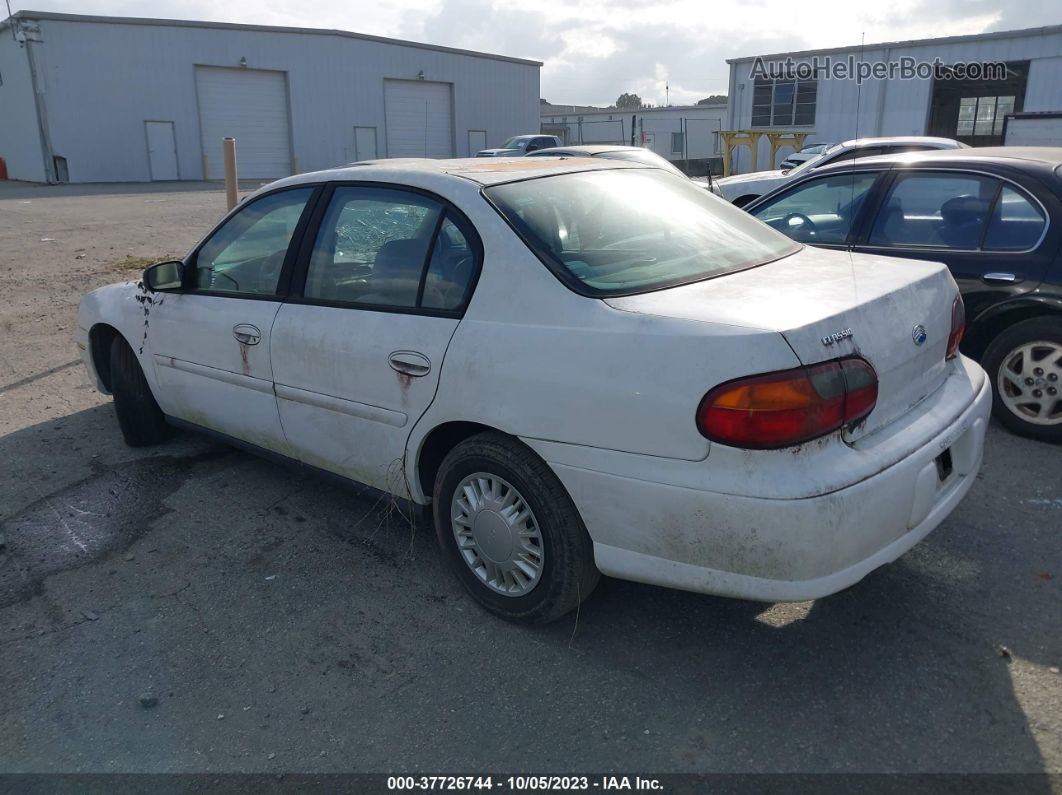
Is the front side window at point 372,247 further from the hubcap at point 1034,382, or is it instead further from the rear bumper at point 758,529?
the hubcap at point 1034,382

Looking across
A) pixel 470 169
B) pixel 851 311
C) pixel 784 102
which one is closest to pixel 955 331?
pixel 851 311

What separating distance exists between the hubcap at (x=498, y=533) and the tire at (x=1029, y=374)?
3.29 metres

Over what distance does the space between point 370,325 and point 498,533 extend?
974 mm

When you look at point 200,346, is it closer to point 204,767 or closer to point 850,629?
point 204,767

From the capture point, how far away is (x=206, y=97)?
1275 inches

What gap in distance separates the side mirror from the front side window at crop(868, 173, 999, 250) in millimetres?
4096

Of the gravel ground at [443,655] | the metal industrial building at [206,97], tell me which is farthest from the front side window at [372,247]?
the metal industrial building at [206,97]

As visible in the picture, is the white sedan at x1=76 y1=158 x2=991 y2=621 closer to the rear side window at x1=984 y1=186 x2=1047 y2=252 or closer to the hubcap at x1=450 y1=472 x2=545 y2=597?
the hubcap at x1=450 y1=472 x2=545 y2=597

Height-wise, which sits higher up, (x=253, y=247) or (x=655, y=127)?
(x=655, y=127)

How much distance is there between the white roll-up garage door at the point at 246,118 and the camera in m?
32.5

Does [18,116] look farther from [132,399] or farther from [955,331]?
[955,331]

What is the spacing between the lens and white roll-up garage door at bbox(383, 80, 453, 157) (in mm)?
37438

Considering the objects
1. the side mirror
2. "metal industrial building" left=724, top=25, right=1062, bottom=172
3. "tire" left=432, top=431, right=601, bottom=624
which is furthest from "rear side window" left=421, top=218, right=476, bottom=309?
"metal industrial building" left=724, top=25, right=1062, bottom=172

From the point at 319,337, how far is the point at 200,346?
1.01m
